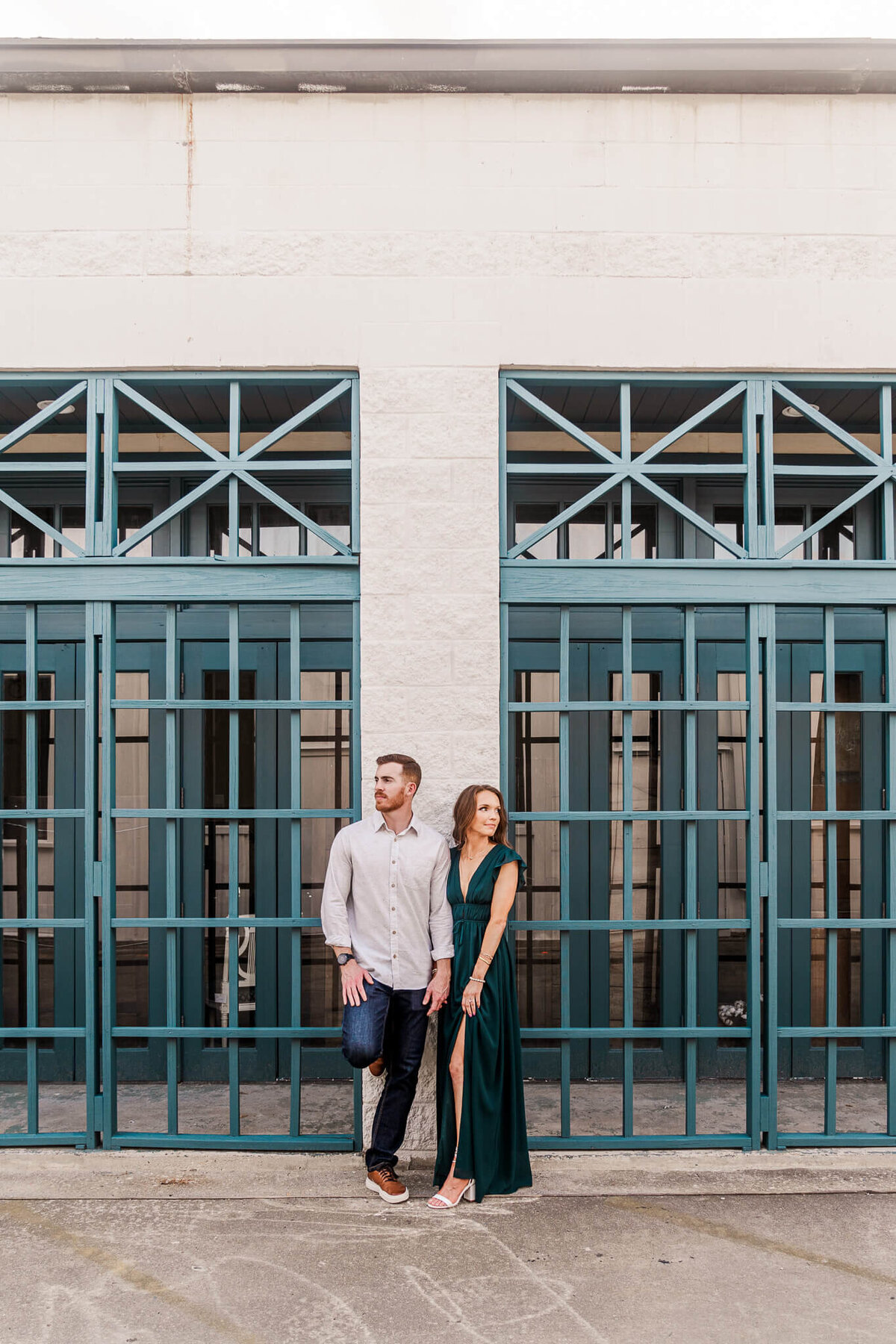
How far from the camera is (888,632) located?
469cm

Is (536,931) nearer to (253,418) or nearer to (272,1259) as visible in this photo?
(272,1259)

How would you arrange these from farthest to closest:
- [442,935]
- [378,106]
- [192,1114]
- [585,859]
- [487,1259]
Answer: [585,859]
[192,1114]
[378,106]
[442,935]
[487,1259]

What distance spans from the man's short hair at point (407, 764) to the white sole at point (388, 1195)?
1.66 m

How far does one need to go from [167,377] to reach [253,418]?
2.88ft

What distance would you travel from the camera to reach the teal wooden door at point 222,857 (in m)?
5.74

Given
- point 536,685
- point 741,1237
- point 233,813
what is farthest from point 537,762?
point 741,1237

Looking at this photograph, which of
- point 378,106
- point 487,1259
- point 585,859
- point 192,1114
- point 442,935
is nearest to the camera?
point 487,1259

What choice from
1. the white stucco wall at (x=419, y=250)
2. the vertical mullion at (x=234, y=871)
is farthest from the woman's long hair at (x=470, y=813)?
the vertical mullion at (x=234, y=871)

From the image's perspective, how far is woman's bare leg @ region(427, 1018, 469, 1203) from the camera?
4.01 meters

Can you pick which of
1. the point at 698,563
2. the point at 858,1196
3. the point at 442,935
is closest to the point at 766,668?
the point at 698,563

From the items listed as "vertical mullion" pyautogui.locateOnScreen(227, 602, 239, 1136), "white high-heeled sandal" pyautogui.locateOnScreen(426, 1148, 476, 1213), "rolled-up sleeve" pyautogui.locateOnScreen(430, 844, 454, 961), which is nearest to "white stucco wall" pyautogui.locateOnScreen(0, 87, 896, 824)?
"vertical mullion" pyautogui.locateOnScreen(227, 602, 239, 1136)

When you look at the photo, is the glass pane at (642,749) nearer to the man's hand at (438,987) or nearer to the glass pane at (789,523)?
the glass pane at (789,523)

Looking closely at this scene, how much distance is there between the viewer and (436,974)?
4.09 meters

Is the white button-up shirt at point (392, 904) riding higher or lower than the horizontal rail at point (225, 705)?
lower
